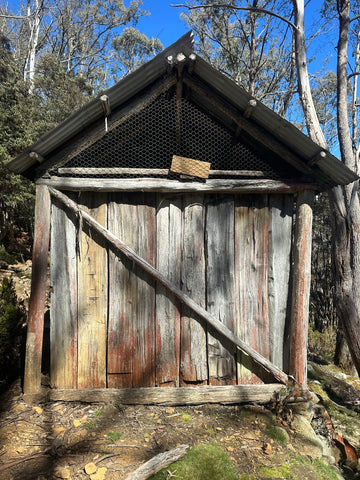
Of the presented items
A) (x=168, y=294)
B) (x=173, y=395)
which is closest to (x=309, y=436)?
(x=173, y=395)

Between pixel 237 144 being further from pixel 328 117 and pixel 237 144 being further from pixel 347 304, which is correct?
pixel 328 117

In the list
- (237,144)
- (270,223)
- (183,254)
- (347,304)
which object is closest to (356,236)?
(347,304)

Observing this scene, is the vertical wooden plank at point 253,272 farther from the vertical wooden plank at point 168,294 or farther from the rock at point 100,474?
the rock at point 100,474

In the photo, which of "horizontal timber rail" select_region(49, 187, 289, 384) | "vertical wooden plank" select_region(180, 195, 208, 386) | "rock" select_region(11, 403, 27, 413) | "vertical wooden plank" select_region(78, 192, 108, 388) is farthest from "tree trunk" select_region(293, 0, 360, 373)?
"rock" select_region(11, 403, 27, 413)

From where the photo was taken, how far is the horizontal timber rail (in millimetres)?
3293

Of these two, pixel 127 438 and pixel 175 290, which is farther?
pixel 175 290

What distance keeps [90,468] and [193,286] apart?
6.02ft

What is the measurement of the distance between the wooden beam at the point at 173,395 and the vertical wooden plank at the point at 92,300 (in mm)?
116

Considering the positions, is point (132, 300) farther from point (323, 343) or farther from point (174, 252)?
point (323, 343)

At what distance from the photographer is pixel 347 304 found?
5113mm

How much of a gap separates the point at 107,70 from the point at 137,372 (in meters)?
24.9

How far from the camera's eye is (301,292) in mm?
3387

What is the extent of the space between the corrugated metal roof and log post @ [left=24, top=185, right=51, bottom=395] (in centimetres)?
42

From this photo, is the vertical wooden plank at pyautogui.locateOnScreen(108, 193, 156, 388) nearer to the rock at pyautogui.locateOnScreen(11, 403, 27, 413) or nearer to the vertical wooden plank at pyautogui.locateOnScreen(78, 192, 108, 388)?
the vertical wooden plank at pyautogui.locateOnScreen(78, 192, 108, 388)
